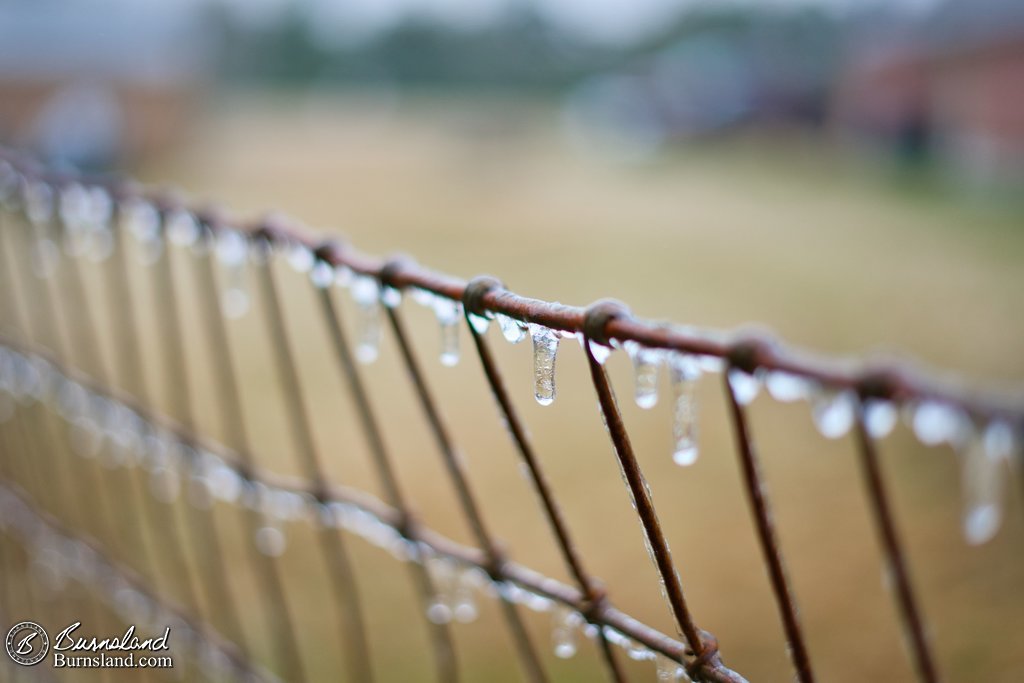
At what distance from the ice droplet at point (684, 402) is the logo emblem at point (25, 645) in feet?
3.48

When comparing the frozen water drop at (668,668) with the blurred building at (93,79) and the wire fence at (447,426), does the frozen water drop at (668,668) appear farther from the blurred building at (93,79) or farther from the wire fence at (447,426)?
the blurred building at (93,79)

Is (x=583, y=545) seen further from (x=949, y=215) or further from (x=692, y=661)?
(x=949, y=215)

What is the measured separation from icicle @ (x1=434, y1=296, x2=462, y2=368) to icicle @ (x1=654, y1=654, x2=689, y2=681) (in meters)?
0.25

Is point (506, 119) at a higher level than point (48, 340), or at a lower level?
higher

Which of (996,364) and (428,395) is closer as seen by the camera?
(428,395)

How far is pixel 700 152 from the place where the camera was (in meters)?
18.5

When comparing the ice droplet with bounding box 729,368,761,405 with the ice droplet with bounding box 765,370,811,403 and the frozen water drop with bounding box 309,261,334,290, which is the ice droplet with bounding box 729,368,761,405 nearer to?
the ice droplet with bounding box 765,370,811,403

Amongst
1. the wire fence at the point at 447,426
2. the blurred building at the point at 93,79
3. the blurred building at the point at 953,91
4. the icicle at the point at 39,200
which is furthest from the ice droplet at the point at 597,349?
the blurred building at the point at 93,79

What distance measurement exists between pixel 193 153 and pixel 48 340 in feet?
50.5

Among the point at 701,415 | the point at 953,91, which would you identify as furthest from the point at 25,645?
the point at 953,91

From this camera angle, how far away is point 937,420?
45 cm

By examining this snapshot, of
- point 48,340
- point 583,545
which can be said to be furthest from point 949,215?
point 48,340

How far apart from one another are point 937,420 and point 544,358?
219 mm

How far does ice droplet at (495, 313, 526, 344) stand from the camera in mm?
553
